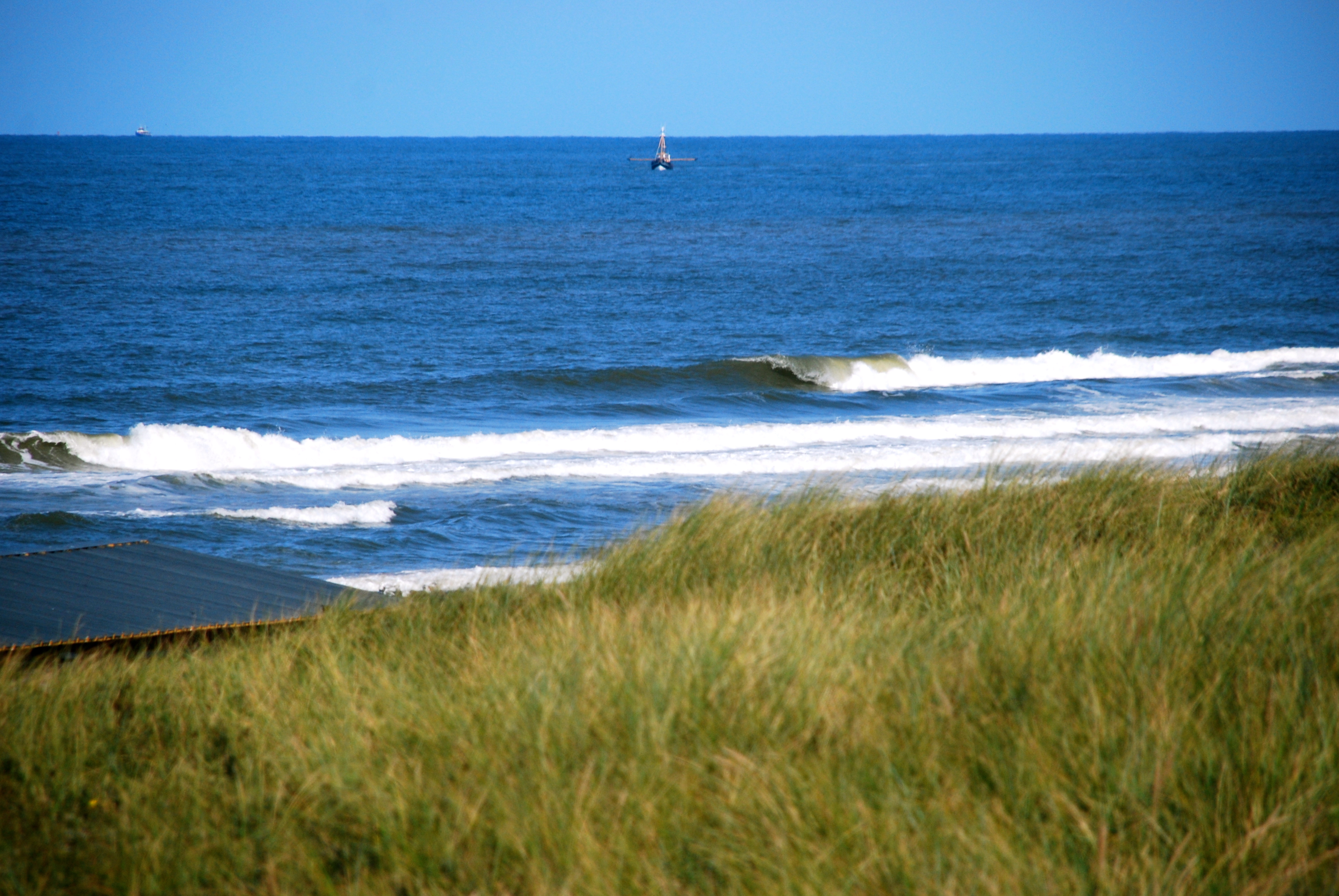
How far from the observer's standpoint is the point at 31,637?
5617 millimetres

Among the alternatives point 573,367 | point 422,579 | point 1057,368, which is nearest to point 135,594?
point 422,579

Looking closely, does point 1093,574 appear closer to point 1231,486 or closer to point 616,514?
point 1231,486

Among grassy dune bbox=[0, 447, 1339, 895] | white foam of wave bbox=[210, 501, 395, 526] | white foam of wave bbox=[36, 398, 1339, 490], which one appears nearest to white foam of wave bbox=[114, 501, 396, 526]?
white foam of wave bbox=[210, 501, 395, 526]

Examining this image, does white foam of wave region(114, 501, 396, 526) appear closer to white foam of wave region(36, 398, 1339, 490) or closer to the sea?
the sea

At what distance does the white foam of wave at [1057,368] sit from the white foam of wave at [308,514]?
40.0 feet

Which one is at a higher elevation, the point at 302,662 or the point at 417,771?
the point at 417,771

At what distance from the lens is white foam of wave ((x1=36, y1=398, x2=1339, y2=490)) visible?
1439 cm

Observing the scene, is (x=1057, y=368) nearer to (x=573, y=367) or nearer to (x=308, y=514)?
(x=573, y=367)

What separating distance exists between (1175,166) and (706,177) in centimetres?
5515

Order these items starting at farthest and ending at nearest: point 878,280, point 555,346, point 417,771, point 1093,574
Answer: point 878,280
point 555,346
point 1093,574
point 417,771

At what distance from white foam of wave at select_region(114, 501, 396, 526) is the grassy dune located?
745 cm

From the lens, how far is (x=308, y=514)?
40.2ft


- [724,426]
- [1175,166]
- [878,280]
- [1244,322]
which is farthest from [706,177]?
[724,426]

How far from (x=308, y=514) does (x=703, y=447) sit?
21.6 ft
